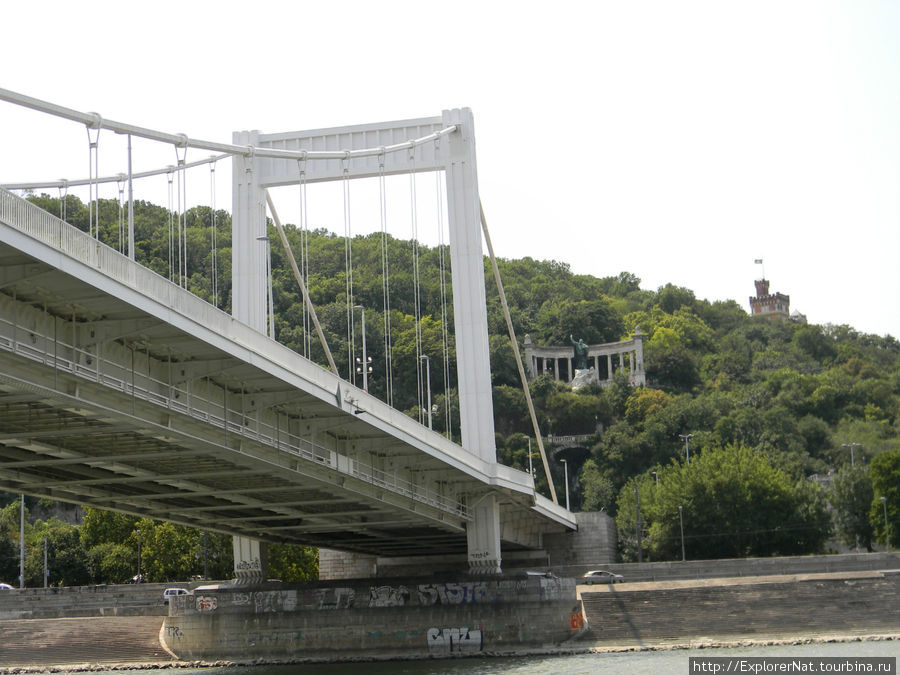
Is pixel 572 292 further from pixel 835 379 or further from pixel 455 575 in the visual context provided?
pixel 455 575

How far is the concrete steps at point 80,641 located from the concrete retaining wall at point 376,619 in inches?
47.0

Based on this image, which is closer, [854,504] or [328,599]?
[328,599]

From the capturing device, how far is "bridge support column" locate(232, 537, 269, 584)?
49.1 metres

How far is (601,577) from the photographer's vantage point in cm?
5856

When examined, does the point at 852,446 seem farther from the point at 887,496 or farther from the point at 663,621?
the point at 663,621

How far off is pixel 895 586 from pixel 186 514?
994 inches

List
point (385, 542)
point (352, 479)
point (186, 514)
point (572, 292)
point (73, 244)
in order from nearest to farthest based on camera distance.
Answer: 1. point (73, 244)
2. point (352, 479)
3. point (186, 514)
4. point (385, 542)
5. point (572, 292)

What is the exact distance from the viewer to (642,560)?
241ft

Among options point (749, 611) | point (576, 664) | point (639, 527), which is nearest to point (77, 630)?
point (576, 664)

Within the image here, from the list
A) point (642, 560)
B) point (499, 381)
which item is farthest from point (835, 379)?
point (642, 560)

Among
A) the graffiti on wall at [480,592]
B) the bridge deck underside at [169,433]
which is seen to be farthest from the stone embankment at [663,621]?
the bridge deck underside at [169,433]

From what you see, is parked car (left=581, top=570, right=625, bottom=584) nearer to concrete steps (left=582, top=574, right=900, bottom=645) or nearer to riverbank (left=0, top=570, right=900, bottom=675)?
riverbank (left=0, top=570, right=900, bottom=675)

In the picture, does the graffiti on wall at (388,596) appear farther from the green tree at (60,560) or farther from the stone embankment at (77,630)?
the green tree at (60,560)

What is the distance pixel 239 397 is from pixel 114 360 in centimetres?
545
